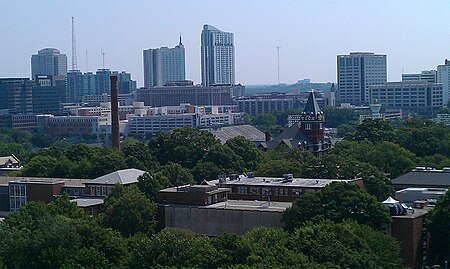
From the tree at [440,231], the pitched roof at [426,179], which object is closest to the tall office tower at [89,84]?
the pitched roof at [426,179]

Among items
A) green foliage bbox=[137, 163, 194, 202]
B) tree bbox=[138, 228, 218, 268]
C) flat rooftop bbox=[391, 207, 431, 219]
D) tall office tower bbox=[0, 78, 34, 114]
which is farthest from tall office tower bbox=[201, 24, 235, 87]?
tree bbox=[138, 228, 218, 268]

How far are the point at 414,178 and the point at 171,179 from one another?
9.44 meters

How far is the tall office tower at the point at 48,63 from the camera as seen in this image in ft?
493

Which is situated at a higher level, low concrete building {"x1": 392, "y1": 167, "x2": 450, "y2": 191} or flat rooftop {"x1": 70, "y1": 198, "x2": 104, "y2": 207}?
low concrete building {"x1": 392, "y1": 167, "x2": 450, "y2": 191}

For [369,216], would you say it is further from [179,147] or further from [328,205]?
[179,147]

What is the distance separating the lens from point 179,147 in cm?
4362

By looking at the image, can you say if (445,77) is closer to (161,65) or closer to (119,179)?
(161,65)

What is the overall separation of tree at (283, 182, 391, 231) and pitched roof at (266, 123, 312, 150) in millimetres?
22025

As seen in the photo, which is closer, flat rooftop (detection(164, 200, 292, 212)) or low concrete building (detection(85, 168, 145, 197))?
flat rooftop (detection(164, 200, 292, 212))

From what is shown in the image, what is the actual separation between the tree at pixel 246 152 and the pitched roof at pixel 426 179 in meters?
9.49

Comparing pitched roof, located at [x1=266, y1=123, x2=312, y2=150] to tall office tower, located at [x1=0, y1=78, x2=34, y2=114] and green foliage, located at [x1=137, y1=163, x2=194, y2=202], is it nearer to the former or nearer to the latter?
green foliage, located at [x1=137, y1=163, x2=194, y2=202]

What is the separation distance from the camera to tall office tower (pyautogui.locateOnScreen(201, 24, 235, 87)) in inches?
6225

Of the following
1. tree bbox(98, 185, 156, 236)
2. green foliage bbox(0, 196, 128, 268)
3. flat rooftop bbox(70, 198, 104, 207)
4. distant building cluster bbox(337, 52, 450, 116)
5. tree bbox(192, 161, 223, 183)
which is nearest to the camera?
green foliage bbox(0, 196, 128, 268)

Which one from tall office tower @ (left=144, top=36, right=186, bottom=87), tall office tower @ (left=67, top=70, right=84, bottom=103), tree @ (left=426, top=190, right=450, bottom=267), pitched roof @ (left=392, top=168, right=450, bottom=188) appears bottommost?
tree @ (left=426, top=190, right=450, bottom=267)
